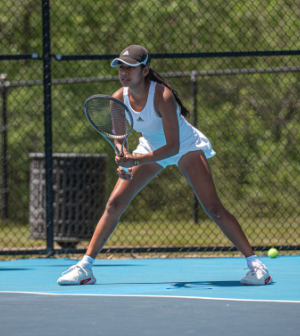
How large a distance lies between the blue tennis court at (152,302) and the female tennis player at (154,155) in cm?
16

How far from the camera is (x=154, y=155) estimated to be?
163 inches

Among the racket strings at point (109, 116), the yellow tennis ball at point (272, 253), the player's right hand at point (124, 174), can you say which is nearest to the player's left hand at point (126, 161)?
the player's right hand at point (124, 174)

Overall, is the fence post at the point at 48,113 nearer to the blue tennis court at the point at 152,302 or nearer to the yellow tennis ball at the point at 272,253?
the blue tennis court at the point at 152,302

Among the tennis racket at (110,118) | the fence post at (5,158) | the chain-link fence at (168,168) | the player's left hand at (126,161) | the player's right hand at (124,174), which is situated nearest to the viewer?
the player's left hand at (126,161)

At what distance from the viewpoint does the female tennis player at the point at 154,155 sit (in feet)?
13.6

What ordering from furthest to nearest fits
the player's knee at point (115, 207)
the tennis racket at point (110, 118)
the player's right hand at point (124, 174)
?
1. the player's knee at point (115, 207)
2. the tennis racket at point (110, 118)
3. the player's right hand at point (124, 174)

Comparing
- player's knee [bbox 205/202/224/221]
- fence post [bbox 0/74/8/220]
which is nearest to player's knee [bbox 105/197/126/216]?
player's knee [bbox 205/202/224/221]

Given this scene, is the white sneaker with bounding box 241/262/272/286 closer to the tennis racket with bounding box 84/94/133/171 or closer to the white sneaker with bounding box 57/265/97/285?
the white sneaker with bounding box 57/265/97/285

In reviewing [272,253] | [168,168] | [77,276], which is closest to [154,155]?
[77,276]

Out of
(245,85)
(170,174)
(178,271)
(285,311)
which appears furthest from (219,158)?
(285,311)

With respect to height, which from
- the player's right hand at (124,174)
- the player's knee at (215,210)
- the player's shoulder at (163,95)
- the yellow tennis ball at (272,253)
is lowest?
the yellow tennis ball at (272,253)

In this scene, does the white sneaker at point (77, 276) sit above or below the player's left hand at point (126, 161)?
below

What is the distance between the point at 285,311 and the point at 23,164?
7.16m

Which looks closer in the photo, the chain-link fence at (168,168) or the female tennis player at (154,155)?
the female tennis player at (154,155)
